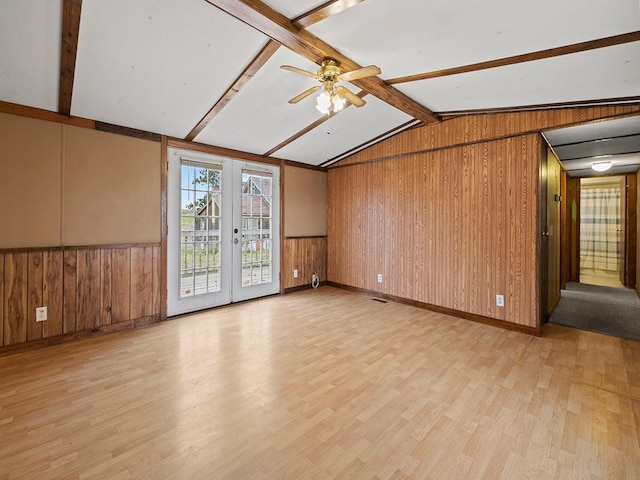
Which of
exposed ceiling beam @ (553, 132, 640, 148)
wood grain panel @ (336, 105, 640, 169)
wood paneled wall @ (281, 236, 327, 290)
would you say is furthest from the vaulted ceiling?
wood paneled wall @ (281, 236, 327, 290)

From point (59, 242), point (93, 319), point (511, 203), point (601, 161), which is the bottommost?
point (93, 319)

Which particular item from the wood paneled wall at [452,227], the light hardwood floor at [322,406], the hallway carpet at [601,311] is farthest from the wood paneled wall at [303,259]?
the hallway carpet at [601,311]

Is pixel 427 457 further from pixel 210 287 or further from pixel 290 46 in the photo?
pixel 210 287

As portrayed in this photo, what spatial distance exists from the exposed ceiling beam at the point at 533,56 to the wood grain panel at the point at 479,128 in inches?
47.1

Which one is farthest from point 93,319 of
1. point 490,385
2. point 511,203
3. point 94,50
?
point 511,203

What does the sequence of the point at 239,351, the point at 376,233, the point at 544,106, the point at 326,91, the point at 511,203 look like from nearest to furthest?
the point at 326,91 < the point at 239,351 < the point at 544,106 < the point at 511,203 < the point at 376,233

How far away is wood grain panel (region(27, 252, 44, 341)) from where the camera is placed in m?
2.84

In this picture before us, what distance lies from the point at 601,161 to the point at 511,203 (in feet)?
8.34

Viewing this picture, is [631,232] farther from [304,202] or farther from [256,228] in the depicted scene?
[256,228]

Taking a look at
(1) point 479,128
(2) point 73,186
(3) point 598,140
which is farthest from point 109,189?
(3) point 598,140

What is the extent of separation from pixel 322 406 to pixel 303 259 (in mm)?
3503

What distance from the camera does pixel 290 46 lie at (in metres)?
2.23

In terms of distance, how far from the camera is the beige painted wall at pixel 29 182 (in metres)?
2.71

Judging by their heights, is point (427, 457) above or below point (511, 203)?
below
